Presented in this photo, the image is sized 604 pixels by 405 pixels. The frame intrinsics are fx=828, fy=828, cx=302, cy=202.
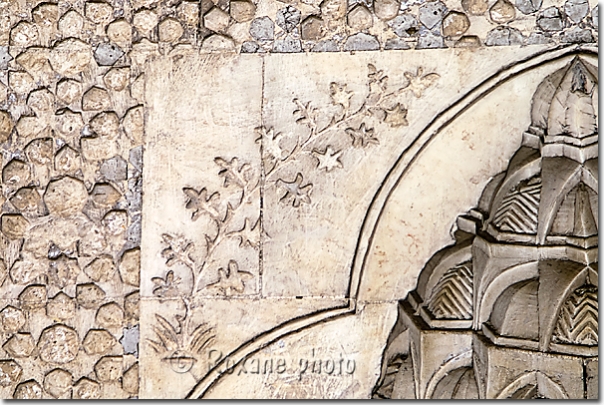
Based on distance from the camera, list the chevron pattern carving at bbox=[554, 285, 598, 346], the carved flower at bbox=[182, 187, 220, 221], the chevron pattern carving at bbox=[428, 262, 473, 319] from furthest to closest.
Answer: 1. the carved flower at bbox=[182, 187, 220, 221]
2. the chevron pattern carving at bbox=[428, 262, 473, 319]
3. the chevron pattern carving at bbox=[554, 285, 598, 346]

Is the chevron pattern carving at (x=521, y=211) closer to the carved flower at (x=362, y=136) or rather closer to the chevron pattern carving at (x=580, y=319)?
the chevron pattern carving at (x=580, y=319)

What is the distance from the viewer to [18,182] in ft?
6.82

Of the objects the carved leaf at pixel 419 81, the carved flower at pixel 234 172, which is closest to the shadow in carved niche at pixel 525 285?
the carved leaf at pixel 419 81

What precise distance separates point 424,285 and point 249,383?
50cm

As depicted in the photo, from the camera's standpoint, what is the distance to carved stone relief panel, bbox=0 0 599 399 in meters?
2.04

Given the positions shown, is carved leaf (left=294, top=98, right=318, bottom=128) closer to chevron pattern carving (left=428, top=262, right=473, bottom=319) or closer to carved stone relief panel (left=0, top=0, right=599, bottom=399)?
carved stone relief panel (left=0, top=0, right=599, bottom=399)

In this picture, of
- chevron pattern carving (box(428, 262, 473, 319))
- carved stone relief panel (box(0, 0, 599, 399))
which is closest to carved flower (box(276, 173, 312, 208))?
carved stone relief panel (box(0, 0, 599, 399))

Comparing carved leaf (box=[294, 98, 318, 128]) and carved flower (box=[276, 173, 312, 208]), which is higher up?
carved leaf (box=[294, 98, 318, 128])

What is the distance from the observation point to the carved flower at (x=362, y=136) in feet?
6.73

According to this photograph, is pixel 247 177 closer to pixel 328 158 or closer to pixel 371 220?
pixel 328 158

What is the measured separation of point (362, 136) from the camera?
2.05 m

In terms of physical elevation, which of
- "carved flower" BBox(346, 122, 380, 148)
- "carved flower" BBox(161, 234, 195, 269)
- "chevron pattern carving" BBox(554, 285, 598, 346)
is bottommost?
"chevron pattern carving" BBox(554, 285, 598, 346)

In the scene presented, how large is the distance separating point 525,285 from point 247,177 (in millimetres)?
714

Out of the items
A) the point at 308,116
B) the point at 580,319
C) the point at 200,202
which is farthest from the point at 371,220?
the point at 580,319
